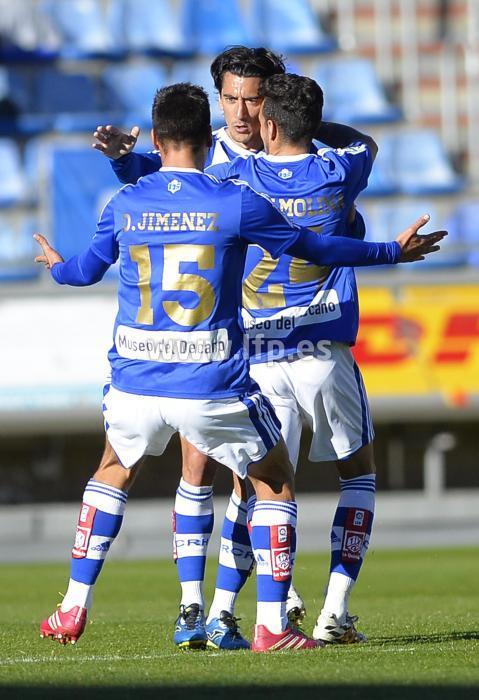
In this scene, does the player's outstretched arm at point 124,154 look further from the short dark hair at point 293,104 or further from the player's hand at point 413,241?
the player's hand at point 413,241

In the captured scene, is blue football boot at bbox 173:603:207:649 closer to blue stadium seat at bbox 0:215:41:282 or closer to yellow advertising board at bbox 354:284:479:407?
yellow advertising board at bbox 354:284:479:407

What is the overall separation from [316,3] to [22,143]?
688 centimetres

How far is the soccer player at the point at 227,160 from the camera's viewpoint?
5957 mm

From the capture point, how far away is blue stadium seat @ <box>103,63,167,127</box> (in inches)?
930

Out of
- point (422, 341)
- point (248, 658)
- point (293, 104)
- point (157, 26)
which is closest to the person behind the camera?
point (248, 658)

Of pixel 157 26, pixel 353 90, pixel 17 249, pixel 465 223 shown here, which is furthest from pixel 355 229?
pixel 157 26

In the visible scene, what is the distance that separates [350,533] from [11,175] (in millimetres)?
16706

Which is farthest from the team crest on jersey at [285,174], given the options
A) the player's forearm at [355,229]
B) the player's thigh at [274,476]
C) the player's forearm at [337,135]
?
the player's thigh at [274,476]

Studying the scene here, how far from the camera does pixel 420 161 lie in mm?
22922

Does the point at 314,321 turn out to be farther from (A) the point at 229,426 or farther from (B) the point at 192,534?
(B) the point at 192,534

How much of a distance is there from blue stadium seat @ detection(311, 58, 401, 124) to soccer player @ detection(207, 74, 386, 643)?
17.3 m

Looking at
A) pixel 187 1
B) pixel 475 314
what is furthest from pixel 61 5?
pixel 475 314

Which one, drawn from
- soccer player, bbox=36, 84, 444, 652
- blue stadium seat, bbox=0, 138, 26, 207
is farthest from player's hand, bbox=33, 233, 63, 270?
blue stadium seat, bbox=0, 138, 26, 207

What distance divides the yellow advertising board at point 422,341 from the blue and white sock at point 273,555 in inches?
543
